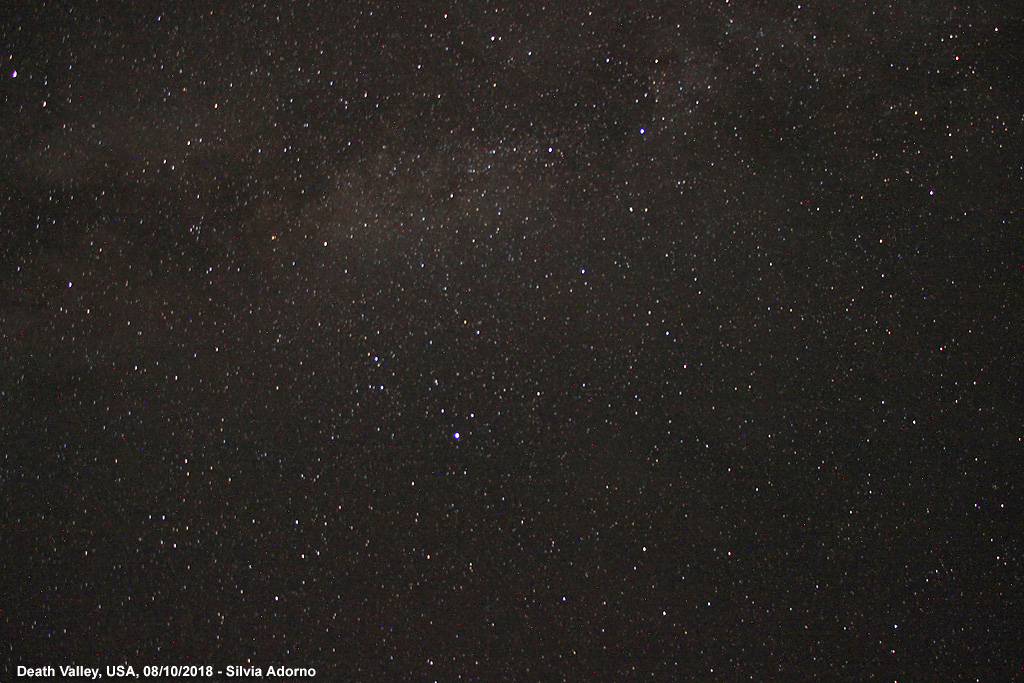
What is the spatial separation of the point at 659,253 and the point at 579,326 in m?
0.10

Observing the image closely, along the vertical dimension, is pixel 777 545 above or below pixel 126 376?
below

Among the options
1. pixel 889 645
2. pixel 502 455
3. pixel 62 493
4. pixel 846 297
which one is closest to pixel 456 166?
pixel 502 455

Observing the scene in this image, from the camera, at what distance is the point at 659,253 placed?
78cm

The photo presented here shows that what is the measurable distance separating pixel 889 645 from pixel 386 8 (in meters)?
0.78

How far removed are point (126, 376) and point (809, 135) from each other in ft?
2.27

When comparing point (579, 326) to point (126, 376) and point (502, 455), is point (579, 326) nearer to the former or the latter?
point (502, 455)

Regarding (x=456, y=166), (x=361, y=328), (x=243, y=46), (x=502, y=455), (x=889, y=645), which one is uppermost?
(x=243, y=46)

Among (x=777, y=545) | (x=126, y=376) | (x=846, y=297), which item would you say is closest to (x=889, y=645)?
(x=777, y=545)

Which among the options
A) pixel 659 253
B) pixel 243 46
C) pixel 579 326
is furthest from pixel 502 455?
pixel 243 46

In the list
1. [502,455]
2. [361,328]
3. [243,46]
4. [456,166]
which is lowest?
[502,455]

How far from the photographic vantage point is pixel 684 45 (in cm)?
79

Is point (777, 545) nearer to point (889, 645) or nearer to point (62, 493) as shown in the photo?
point (889, 645)

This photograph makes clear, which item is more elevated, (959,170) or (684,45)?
(684,45)

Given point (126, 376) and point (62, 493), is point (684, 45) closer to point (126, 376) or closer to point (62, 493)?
point (126, 376)
